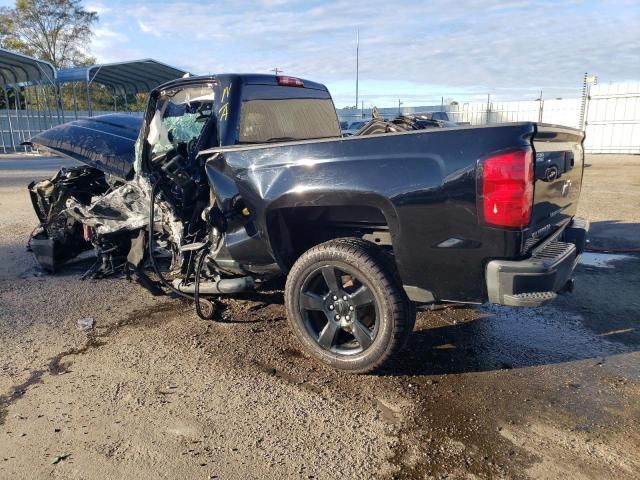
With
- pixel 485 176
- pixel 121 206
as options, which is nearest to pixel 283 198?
Answer: pixel 485 176

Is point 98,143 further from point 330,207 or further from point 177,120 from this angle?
point 330,207

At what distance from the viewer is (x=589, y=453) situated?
2619 millimetres

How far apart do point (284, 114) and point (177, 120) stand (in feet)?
3.21

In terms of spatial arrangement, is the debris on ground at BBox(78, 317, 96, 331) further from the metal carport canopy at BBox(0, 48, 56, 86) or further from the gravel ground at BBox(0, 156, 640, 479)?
the metal carport canopy at BBox(0, 48, 56, 86)

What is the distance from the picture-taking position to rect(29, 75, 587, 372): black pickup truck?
283cm

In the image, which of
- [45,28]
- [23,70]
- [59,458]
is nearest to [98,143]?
[59,458]

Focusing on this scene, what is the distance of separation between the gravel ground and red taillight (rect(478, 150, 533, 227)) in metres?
1.18

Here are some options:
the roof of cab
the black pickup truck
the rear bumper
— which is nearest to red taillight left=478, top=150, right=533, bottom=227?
the black pickup truck

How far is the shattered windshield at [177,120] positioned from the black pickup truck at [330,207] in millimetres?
14

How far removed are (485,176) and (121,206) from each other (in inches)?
138

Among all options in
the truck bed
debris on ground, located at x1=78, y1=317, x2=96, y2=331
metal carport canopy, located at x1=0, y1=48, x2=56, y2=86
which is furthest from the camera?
metal carport canopy, located at x1=0, y1=48, x2=56, y2=86

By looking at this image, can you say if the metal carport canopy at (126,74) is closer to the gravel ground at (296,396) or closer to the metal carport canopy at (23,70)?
the metal carport canopy at (23,70)

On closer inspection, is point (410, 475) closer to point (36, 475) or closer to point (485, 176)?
point (485, 176)

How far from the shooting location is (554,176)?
10.4ft
